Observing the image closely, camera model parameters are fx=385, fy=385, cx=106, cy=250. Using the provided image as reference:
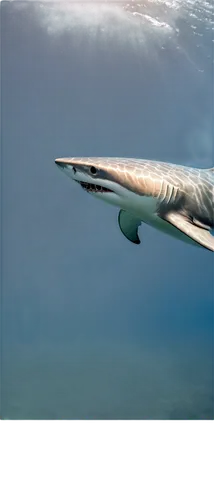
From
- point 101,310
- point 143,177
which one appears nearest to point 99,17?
point 143,177

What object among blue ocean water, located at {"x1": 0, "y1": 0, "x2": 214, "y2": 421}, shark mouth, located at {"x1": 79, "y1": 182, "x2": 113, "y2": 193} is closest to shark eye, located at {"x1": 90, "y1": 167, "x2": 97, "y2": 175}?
shark mouth, located at {"x1": 79, "y1": 182, "x2": 113, "y2": 193}

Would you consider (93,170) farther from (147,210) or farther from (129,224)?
(129,224)

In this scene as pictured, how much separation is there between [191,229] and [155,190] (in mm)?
462

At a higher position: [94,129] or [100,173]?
[94,129]

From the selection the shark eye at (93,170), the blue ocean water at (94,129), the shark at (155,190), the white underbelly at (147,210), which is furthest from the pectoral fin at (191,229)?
the blue ocean water at (94,129)

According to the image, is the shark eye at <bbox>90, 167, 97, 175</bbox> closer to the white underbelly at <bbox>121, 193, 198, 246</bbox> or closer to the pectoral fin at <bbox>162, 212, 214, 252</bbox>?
the white underbelly at <bbox>121, 193, 198, 246</bbox>

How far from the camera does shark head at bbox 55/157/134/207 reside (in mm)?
3184

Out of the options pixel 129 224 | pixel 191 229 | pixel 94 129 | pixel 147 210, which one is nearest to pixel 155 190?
pixel 147 210

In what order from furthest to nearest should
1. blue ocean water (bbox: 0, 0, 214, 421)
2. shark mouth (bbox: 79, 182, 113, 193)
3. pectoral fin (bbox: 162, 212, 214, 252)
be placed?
blue ocean water (bbox: 0, 0, 214, 421), shark mouth (bbox: 79, 182, 113, 193), pectoral fin (bbox: 162, 212, 214, 252)

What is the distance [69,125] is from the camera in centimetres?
2262

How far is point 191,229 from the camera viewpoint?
334 cm

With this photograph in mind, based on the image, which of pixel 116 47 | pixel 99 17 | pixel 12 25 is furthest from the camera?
pixel 116 47
